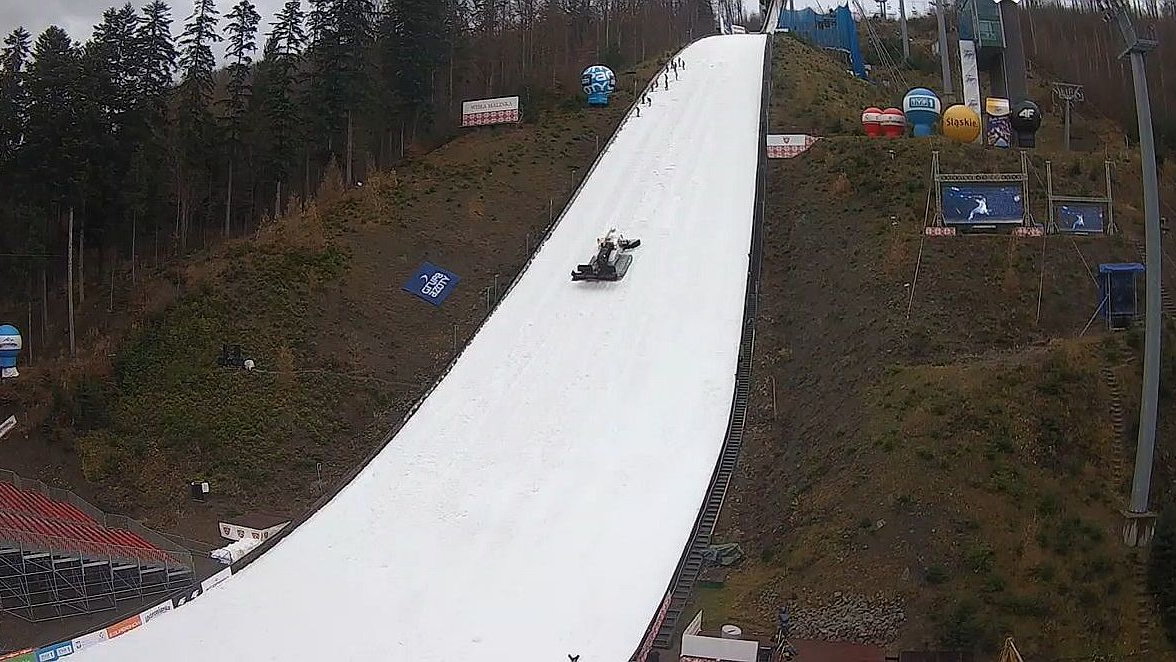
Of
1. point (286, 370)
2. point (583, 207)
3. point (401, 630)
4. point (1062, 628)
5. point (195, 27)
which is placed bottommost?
point (401, 630)

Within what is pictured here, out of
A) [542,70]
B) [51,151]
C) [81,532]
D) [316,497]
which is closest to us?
[81,532]

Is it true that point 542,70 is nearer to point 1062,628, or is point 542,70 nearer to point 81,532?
point 81,532

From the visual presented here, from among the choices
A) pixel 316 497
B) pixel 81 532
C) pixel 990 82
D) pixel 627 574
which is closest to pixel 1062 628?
pixel 627 574

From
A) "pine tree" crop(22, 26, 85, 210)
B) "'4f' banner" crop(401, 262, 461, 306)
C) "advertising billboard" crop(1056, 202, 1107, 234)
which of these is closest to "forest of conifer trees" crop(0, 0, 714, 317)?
"pine tree" crop(22, 26, 85, 210)

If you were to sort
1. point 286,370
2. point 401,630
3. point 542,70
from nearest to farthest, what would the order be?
point 401,630, point 286,370, point 542,70

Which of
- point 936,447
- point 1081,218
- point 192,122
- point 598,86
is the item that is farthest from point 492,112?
point 936,447

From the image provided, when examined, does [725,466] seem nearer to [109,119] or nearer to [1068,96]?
[1068,96]

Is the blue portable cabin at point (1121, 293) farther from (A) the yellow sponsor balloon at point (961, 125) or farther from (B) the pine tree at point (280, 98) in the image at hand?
(B) the pine tree at point (280, 98)
